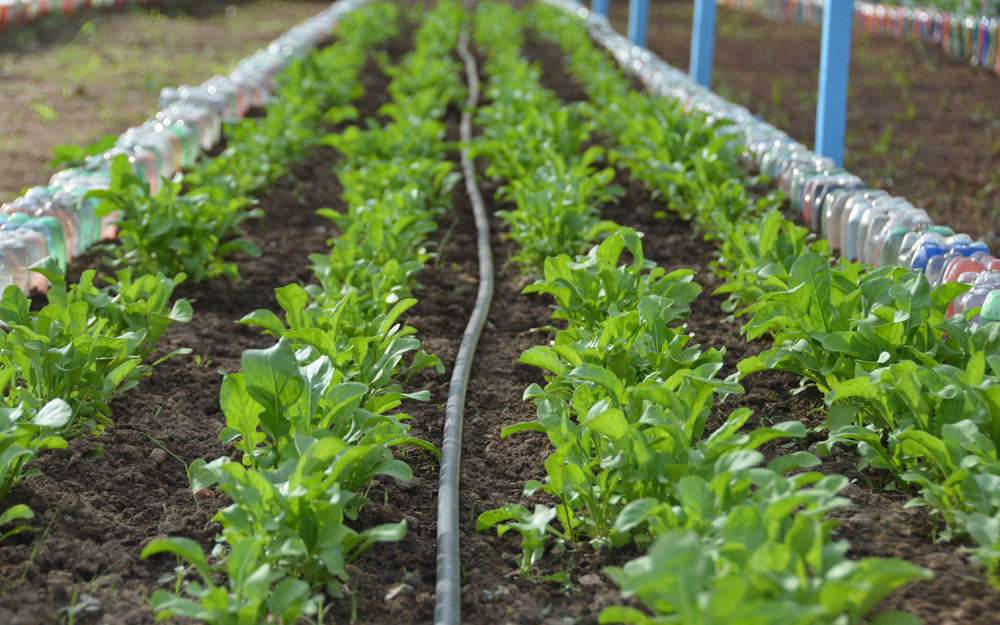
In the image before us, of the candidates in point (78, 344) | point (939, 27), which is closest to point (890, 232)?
point (78, 344)

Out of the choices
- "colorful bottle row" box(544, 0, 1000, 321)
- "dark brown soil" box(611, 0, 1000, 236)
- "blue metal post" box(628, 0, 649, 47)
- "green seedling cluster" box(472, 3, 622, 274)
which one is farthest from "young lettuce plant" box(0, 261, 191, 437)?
"blue metal post" box(628, 0, 649, 47)

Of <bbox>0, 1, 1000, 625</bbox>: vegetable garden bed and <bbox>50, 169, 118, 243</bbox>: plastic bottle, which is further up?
<bbox>50, 169, 118, 243</bbox>: plastic bottle

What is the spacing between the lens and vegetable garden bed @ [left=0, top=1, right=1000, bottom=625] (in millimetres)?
2158

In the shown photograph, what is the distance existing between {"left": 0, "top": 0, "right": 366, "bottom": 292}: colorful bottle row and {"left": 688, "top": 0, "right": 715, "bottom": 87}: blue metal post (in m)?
3.93

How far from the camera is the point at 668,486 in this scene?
221 centimetres

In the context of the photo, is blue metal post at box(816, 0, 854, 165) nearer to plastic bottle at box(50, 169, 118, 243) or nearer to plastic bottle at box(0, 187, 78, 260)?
plastic bottle at box(50, 169, 118, 243)

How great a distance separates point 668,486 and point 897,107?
7.14m

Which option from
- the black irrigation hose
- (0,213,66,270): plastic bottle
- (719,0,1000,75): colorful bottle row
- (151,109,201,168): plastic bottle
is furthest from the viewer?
(719,0,1000,75): colorful bottle row

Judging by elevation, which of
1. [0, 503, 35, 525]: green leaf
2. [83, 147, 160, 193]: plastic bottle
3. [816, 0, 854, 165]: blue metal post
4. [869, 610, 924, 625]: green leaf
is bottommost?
[0, 503, 35, 525]: green leaf

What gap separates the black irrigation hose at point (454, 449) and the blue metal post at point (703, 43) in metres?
4.61

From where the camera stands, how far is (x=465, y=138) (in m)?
7.41

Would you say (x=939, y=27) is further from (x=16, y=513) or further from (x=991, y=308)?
(x=16, y=513)

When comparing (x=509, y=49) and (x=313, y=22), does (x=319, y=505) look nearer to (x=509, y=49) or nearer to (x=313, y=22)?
(x=509, y=49)

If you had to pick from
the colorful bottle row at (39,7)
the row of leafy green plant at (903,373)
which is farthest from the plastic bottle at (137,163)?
the colorful bottle row at (39,7)
